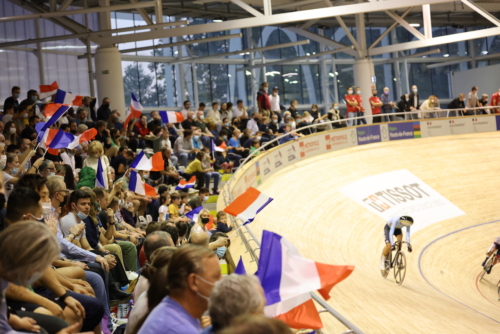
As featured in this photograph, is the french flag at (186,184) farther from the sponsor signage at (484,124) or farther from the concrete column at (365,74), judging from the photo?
the sponsor signage at (484,124)

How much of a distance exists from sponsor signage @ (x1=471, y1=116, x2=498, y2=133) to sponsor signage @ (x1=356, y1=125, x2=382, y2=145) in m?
4.16

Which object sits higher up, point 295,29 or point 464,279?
point 295,29

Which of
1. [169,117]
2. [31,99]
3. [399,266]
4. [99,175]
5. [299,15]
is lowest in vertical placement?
[399,266]

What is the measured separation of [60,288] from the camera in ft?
13.0

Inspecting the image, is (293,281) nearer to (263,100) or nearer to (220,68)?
(263,100)

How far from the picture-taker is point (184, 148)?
15.3 metres

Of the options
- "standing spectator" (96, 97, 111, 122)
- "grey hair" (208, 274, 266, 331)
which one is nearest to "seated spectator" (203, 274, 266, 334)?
"grey hair" (208, 274, 266, 331)

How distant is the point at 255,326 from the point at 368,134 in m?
20.6

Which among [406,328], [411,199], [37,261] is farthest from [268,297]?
[411,199]

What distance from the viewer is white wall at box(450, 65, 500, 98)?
32106 millimetres

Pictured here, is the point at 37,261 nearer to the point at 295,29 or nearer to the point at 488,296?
the point at 488,296

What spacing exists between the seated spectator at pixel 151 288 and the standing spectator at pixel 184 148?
423 inches

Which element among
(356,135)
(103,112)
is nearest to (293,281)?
(103,112)

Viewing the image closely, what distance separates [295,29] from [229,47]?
135 inches
